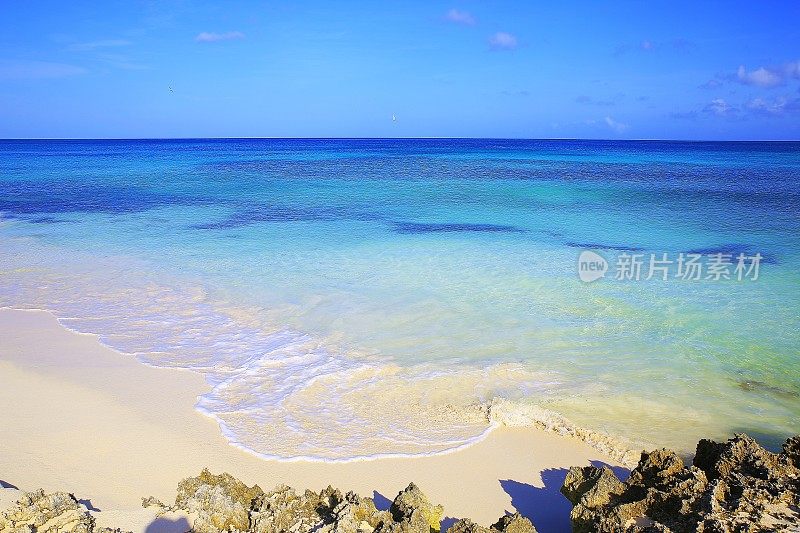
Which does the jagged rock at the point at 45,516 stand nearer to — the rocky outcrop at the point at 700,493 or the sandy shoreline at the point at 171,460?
the sandy shoreline at the point at 171,460

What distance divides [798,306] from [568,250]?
450 cm

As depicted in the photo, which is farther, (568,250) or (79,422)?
(568,250)

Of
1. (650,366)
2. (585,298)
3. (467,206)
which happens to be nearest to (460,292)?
(585,298)

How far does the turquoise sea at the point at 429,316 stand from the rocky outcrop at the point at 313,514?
45.3 inches

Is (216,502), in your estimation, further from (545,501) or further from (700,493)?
(700,493)

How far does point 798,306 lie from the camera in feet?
27.7

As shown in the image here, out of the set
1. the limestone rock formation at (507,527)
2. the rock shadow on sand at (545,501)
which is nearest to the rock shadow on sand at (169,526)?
the limestone rock formation at (507,527)

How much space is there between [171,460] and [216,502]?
1414mm

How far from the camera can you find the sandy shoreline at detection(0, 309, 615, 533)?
158 inches

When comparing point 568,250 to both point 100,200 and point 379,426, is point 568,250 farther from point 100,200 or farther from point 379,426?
point 100,200

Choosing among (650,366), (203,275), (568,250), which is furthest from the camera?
(568,250)

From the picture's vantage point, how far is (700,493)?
3199 millimetres

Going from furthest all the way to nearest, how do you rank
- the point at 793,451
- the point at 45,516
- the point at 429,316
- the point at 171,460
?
the point at 429,316 → the point at 171,460 → the point at 793,451 → the point at 45,516

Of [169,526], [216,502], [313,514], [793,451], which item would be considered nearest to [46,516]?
[169,526]
